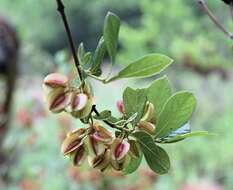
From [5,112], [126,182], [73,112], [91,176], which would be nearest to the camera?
[73,112]

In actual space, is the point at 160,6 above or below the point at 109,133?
below

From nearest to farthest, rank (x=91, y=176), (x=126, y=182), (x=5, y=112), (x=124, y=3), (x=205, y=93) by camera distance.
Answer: (x=91, y=176)
(x=126, y=182)
(x=5, y=112)
(x=205, y=93)
(x=124, y=3)

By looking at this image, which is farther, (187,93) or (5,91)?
(5,91)

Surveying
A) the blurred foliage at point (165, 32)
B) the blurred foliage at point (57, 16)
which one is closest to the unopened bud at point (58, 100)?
the blurred foliage at point (165, 32)

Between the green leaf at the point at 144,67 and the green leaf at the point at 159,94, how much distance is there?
2cm

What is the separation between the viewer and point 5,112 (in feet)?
7.33

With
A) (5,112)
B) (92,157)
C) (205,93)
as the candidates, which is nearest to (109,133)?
(92,157)

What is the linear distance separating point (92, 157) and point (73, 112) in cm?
3

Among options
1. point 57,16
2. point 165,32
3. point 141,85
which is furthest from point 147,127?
point 57,16

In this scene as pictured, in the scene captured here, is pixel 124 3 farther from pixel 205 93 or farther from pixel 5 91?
pixel 5 91

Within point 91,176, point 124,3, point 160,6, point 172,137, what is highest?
point 172,137

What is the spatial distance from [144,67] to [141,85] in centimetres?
349

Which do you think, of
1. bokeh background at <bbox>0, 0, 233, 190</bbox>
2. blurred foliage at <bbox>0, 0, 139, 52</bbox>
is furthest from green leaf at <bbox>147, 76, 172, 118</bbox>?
blurred foliage at <bbox>0, 0, 139, 52</bbox>

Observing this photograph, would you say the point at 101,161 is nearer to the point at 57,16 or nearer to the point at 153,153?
the point at 153,153
